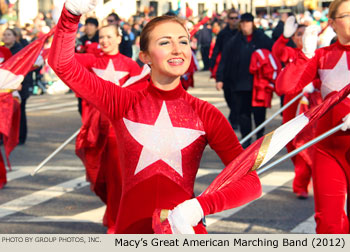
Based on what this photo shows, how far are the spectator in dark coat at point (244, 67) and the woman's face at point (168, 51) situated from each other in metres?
7.82

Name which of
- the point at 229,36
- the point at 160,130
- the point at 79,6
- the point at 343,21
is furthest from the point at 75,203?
the point at 229,36

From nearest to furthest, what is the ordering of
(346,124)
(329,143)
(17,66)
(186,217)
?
1. (186,217)
2. (346,124)
3. (329,143)
4. (17,66)

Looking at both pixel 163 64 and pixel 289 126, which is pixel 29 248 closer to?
pixel 163 64

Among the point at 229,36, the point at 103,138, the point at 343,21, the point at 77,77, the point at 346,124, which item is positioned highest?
the point at 77,77

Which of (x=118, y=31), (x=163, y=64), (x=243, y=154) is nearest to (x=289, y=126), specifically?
(x=243, y=154)

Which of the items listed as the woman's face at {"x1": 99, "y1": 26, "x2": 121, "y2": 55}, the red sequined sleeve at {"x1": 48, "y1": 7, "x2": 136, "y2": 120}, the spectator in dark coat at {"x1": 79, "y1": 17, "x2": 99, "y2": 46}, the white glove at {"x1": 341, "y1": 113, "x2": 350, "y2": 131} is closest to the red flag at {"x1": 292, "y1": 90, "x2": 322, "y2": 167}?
the white glove at {"x1": 341, "y1": 113, "x2": 350, "y2": 131}

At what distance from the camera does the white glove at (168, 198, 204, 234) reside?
11.3 feet

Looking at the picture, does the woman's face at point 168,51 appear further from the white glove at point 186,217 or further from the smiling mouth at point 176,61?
the white glove at point 186,217

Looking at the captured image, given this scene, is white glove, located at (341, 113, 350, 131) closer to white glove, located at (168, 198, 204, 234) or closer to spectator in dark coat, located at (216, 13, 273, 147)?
white glove, located at (168, 198, 204, 234)

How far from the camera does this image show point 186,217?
136 inches

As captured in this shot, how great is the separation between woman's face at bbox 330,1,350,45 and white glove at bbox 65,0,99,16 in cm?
252

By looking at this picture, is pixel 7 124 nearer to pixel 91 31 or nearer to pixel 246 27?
pixel 91 31

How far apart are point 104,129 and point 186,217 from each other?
4736mm

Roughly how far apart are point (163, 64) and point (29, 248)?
1108 millimetres
